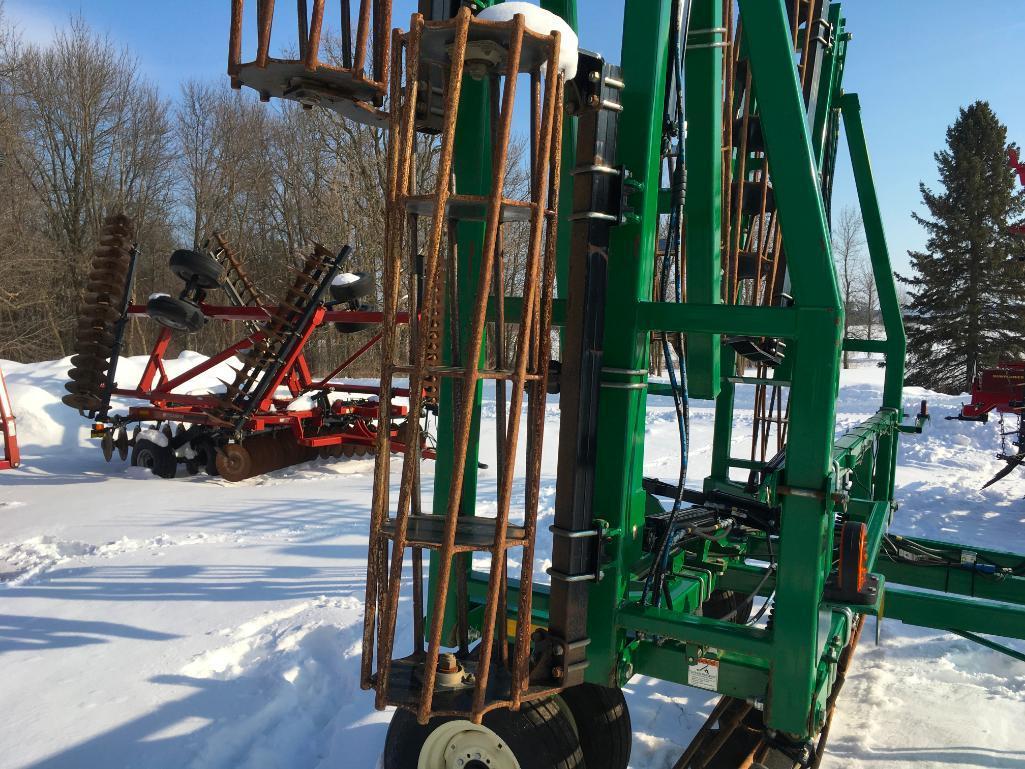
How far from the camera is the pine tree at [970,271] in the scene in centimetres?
3128

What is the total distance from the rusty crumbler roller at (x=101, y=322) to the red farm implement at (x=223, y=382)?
1 centimetres

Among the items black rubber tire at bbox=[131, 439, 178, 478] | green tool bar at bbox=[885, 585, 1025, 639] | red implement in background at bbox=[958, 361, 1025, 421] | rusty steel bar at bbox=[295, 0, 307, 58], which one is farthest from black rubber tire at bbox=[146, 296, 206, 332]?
red implement in background at bbox=[958, 361, 1025, 421]

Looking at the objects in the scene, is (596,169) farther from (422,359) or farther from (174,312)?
(174,312)

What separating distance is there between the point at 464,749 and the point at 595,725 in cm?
51

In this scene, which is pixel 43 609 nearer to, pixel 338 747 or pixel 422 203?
pixel 338 747

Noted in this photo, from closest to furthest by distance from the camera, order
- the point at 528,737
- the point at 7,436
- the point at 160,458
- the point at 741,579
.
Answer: the point at 528,737 < the point at 741,579 < the point at 7,436 < the point at 160,458

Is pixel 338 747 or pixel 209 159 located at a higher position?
pixel 209 159

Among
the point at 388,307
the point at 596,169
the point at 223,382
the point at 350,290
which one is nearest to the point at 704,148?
the point at 596,169

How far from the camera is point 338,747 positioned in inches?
131

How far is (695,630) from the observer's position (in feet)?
7.93

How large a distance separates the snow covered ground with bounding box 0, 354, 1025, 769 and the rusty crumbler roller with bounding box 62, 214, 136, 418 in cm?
226

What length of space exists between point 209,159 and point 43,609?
33178 mm

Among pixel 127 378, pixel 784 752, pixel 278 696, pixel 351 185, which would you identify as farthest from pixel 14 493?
pixel 351 185

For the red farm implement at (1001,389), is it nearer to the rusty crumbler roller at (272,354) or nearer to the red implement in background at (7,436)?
the rusty crumbler roller at (272,354)
